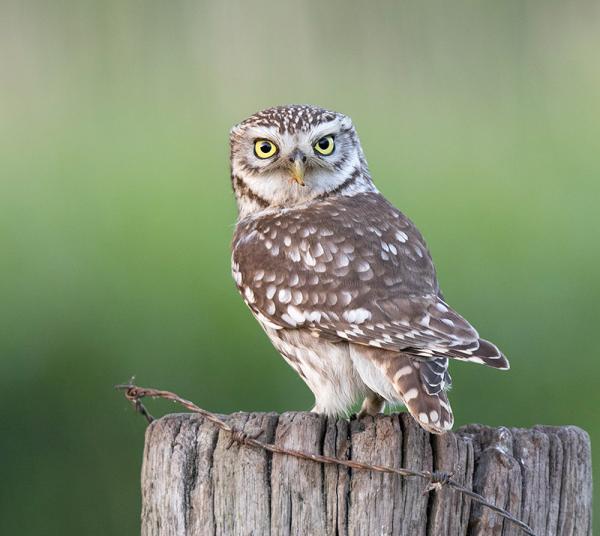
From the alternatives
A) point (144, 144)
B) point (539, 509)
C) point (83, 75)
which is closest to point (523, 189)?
point (144, 144)

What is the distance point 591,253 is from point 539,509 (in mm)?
2699

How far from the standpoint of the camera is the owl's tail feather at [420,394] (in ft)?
9.69

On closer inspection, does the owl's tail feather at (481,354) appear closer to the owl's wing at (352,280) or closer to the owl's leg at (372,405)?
the owl's wing at (352,280)

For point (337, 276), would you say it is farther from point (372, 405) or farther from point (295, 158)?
point (295, 158)

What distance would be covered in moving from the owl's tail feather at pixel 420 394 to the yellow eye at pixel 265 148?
1.19 metres

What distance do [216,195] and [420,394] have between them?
2.65 m

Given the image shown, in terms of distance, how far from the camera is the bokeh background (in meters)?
5.11

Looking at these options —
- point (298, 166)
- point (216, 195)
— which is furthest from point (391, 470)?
point (216, 195)

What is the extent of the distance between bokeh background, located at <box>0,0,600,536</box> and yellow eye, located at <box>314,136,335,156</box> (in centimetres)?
111

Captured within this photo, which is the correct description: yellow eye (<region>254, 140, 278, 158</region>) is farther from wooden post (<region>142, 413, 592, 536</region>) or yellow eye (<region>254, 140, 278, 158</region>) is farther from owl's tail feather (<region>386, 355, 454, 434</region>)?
wooden post (<region>142, 413, 592, 536</region>)

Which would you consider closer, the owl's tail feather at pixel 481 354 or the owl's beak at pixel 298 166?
the owl's tail feather at pixel 481 354

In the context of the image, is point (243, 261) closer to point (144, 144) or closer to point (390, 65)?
point (144, 144)

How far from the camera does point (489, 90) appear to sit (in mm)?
6094

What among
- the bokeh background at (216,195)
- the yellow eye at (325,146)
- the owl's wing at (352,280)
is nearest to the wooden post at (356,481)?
the owl's wing at (352,280)
